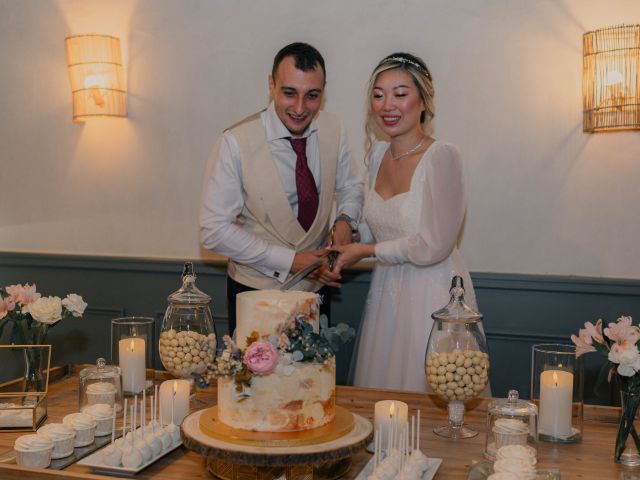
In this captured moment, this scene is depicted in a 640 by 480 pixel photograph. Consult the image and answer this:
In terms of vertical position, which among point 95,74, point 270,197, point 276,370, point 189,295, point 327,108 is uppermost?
point 95,74

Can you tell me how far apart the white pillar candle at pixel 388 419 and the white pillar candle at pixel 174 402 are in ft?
1.65

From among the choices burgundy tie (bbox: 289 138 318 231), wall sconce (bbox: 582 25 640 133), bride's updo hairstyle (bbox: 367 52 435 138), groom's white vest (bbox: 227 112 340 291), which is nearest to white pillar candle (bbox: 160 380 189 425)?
groom's white vest (bbox: 227 112 340 291)

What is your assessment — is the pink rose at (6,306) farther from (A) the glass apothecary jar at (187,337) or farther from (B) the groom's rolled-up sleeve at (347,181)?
(B) the groom's rolled-up sleeve at (347,181)

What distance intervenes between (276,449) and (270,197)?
160cm

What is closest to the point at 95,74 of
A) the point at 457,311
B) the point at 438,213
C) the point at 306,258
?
the point at 306,258

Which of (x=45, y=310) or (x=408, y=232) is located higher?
(x=408, y=232)

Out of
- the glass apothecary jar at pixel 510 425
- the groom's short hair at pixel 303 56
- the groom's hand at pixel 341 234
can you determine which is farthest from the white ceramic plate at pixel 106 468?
the groom's short hair at pixel 303 56

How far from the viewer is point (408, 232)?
2934 millimetres

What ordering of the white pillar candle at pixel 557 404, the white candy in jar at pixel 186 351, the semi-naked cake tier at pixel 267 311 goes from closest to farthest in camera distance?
the semi-naked cake tier at pixel 267 311
the white pillar candle at pixel 557 404
the white candy in jar at pixel 186 351

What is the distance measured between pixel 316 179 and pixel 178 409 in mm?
1427

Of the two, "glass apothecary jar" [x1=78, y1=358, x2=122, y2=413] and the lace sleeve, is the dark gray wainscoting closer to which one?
the lace sleeve

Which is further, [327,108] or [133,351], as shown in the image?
[327,108]

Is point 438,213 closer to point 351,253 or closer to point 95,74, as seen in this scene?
point 351,253

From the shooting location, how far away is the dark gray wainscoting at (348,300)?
3.48 metres
